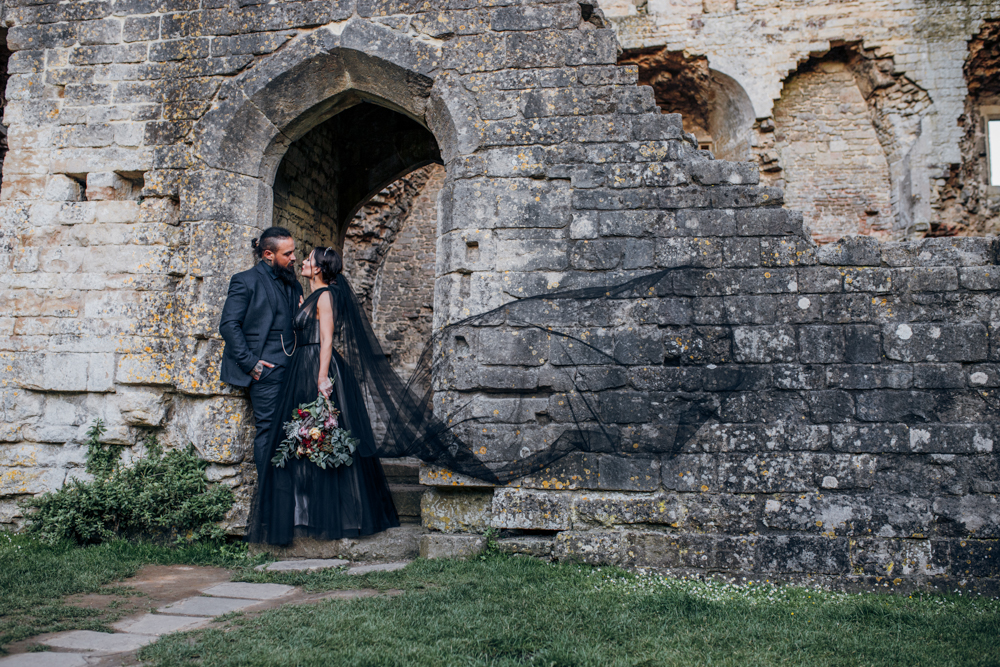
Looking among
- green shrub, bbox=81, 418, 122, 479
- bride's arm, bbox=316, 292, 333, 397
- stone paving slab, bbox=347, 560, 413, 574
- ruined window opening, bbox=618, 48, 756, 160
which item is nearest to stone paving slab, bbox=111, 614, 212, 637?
stone paving slab, bbox=347, 560, 413, 574

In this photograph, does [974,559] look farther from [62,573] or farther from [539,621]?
[62,573]

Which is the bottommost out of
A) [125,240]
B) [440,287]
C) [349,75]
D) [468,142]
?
[440,287]

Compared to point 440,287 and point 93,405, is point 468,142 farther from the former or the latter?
point 93,405

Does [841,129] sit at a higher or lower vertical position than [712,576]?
higher

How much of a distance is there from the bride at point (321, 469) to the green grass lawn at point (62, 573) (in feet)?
1.42

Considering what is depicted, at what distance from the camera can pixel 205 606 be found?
3.56 meters

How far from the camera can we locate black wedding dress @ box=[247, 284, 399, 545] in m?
4.56

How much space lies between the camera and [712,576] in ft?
13.4

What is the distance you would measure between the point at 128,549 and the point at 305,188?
358 cm

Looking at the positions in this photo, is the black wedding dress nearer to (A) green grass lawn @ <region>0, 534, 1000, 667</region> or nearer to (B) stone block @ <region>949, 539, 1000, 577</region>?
(A) green grass lawn @ <region>0, 534, 1000, 667</region>

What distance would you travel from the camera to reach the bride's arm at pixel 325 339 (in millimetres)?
4656

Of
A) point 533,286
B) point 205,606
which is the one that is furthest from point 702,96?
point 205,606

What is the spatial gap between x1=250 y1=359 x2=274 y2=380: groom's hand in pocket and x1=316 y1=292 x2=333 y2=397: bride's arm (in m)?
0.41

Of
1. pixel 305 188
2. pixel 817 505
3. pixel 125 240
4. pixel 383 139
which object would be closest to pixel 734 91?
pixel 383 139
